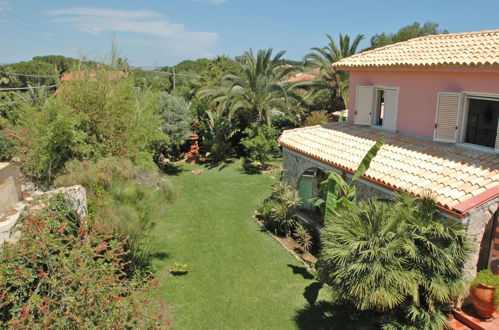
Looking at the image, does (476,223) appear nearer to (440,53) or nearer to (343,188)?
(343,188)

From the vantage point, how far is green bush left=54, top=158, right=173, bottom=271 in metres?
10.8

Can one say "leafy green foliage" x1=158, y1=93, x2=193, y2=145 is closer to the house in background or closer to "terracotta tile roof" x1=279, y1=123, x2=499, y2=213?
the house in background

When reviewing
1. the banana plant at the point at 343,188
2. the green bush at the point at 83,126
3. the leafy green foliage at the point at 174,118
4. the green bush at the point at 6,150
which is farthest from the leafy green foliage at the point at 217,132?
the banana plant at the point at 343,188

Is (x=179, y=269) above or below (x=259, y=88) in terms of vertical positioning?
below

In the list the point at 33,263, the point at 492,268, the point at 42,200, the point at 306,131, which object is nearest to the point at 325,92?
the point at 306,131

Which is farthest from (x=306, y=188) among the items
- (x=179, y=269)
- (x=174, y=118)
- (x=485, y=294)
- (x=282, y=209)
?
(x=174, y=118)

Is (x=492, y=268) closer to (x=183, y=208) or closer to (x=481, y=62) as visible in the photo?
(x=481, y=62)

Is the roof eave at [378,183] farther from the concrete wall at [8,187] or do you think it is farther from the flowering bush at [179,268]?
the concrete wall at [8,187]

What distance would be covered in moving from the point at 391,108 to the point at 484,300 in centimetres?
836

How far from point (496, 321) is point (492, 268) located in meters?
1.68

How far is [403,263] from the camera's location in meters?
8.63

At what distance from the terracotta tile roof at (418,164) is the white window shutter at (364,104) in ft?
2.48

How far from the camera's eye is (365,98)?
16781mm

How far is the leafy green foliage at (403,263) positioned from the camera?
830 centimetres
